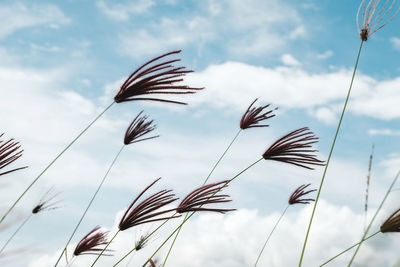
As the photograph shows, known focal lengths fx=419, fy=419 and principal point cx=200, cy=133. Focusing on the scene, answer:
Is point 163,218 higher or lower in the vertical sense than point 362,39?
lower

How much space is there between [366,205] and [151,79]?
4.82 ft

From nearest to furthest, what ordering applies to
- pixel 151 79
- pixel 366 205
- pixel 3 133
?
pixel 151 79 < pixel 3 133 < pixel 366 205

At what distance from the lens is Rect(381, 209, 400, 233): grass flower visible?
2.10 m

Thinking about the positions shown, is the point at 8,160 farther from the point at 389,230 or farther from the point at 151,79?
the point at 389,230

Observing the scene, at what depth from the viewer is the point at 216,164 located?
11.0ft

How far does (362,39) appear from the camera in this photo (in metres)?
2.48

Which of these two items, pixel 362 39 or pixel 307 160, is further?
pixel 307 160

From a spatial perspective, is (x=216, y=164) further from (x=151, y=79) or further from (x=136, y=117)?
(x=151, y=79)

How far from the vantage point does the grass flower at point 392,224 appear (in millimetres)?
2104

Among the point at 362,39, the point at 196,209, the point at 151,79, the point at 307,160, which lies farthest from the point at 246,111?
the point at 151,79

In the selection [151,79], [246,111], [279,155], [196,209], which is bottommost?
[196,209]

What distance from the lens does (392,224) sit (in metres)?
2.14

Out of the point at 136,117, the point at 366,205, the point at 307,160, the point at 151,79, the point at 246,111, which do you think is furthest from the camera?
the point at 246,111

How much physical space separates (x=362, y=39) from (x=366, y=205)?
0.98 meters
